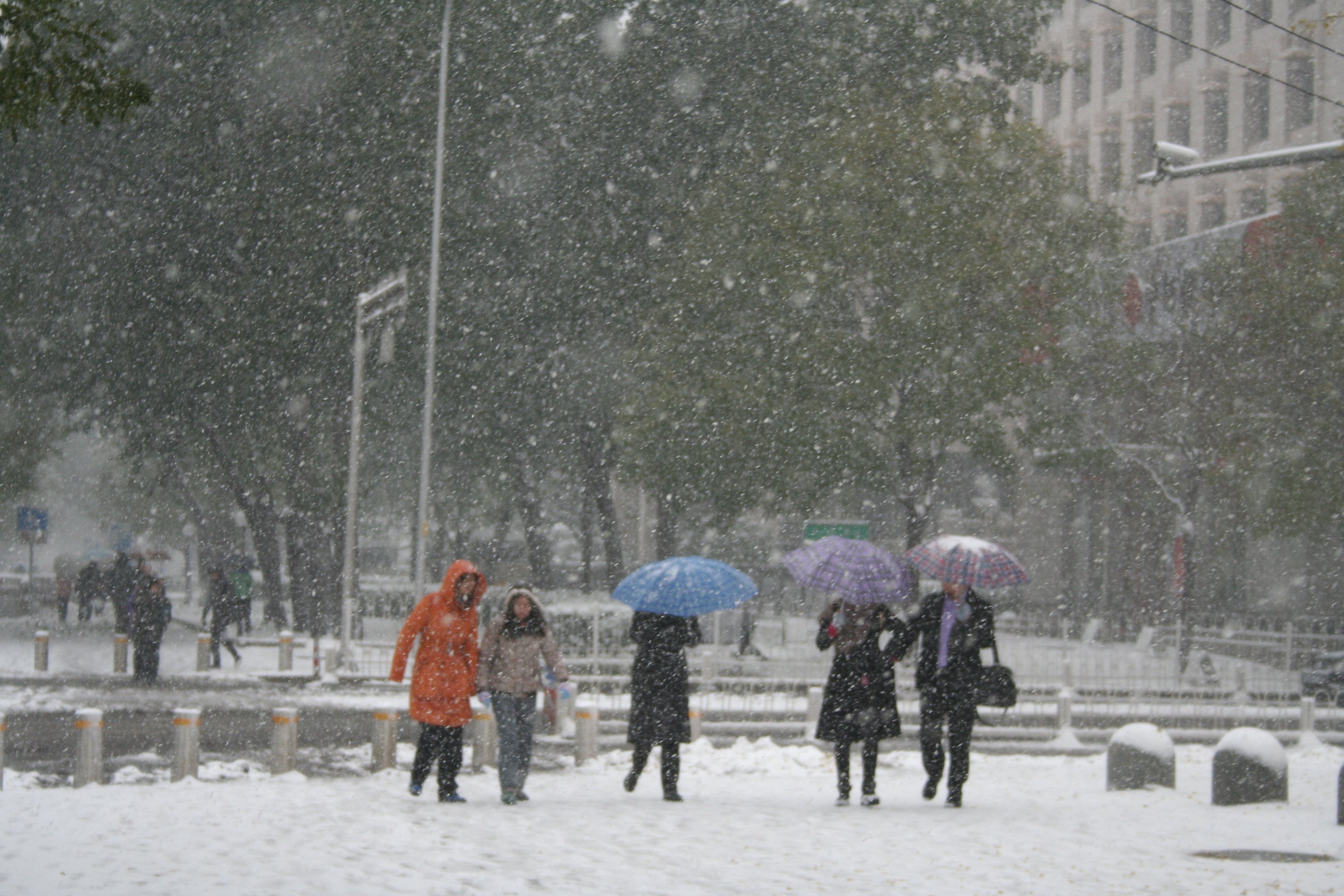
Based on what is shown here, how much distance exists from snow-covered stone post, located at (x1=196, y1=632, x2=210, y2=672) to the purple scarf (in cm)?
1641

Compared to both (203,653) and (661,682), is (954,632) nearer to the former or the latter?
(661,682)

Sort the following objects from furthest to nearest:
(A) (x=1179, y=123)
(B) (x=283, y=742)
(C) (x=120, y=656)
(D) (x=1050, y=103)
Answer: (D) (x=1050, y=103)
(A) (x=1179, y=123)
(C) (x=120, y=656)
(B) (x=283, y=742)

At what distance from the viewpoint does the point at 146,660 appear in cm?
2152

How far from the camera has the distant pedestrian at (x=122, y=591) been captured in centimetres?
2411

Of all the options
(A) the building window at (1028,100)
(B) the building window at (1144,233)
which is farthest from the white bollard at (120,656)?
(A) the building window at (1028,100)

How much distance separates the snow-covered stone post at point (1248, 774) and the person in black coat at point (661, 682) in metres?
4.02

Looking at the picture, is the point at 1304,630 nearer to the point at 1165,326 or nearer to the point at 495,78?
the point at 1165,326

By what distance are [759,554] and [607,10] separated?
20399 millimetres

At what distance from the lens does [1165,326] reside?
32812 mm

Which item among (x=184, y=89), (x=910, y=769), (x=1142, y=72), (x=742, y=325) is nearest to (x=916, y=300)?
(x=742, y=325)

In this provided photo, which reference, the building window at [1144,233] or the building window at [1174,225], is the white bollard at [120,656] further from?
the building window at [1174,225]

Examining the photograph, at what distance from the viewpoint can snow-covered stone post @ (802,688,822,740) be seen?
643 inches

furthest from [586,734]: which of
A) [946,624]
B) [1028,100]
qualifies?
[1028,100]

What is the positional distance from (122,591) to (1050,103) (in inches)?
1614
